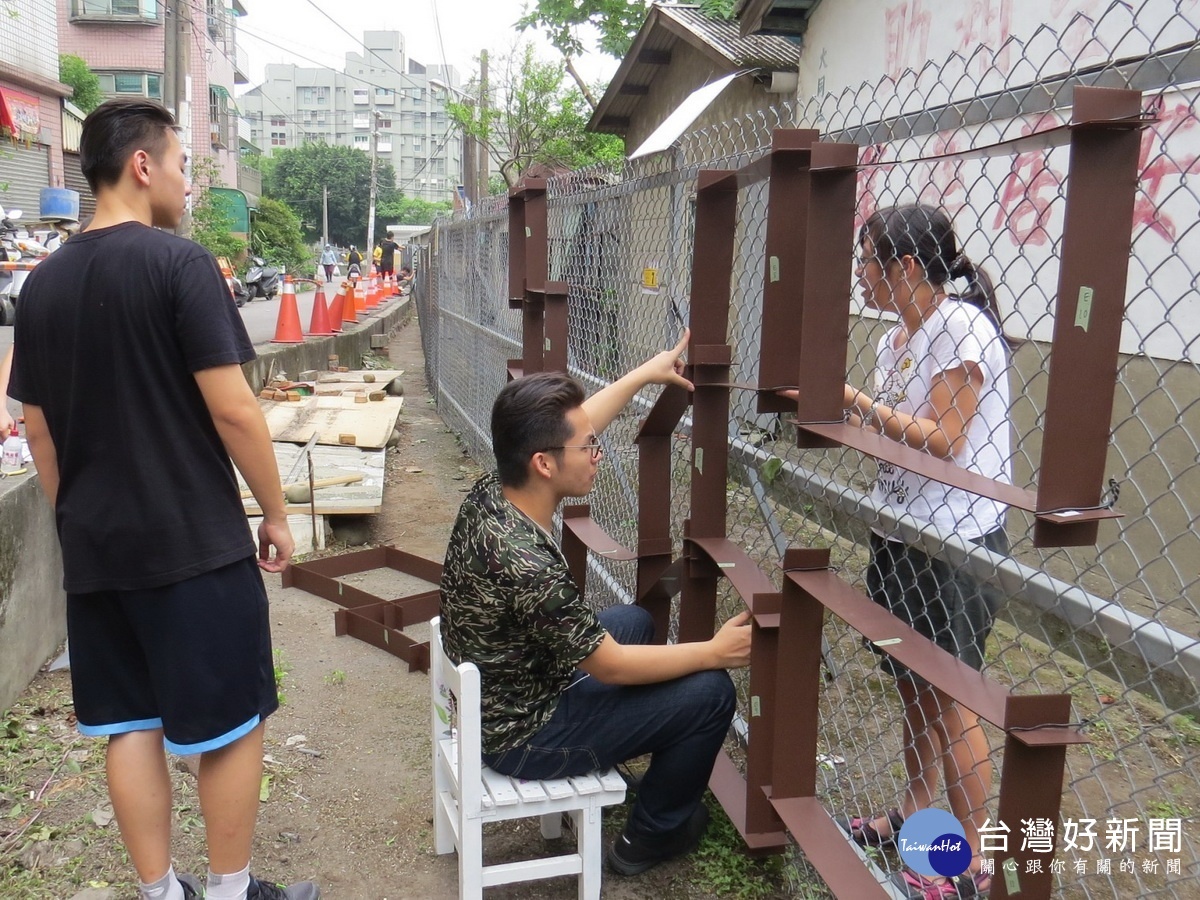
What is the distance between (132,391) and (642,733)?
1424 mm

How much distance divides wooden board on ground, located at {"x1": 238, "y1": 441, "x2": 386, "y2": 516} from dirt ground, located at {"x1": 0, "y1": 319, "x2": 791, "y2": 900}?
148cm

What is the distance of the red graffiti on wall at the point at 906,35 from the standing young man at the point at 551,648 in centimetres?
494

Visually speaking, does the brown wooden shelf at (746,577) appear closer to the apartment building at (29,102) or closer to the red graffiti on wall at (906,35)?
the red graffiti on wall at (906,35)

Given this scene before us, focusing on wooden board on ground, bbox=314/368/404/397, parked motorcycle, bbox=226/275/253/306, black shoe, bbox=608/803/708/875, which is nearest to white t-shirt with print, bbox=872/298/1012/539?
black shoe, bbox=608/803/708/875

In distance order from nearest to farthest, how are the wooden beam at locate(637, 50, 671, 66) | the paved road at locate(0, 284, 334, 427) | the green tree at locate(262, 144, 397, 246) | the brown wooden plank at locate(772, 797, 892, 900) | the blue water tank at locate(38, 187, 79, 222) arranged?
the brown wooden plank at locate(772, 797, 892, 900) < the paved road at locate(0, 284, 334, 427) < the wooden beam at locate(637, 50, 671, 66) < the blue water tank at locate(38, 187, 79, 222) < the green tree at locate(262, 144, 397, 246)

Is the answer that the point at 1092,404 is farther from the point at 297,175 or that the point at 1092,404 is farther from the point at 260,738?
the point at 297,175

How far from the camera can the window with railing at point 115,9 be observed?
1372 inches

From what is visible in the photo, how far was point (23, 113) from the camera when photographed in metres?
21.6

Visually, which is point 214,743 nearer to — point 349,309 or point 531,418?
point 531,418

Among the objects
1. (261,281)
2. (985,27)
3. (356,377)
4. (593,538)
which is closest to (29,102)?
(261,281)

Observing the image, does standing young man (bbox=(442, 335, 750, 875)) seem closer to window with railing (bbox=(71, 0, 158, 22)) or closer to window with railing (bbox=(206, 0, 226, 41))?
window with railing (bbox=(206, 0, 226, 41))

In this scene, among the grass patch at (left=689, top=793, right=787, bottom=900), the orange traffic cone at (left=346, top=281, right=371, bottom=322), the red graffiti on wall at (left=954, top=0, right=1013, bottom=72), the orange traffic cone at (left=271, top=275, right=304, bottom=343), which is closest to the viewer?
the grass patch at (left=689, top=793, right=787, bottom=900)

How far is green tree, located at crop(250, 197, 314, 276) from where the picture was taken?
36.3m

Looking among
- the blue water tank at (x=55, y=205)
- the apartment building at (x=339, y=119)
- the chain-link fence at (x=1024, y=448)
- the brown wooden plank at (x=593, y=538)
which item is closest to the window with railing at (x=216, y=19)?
the blue water tank at (x=55, y=205)
